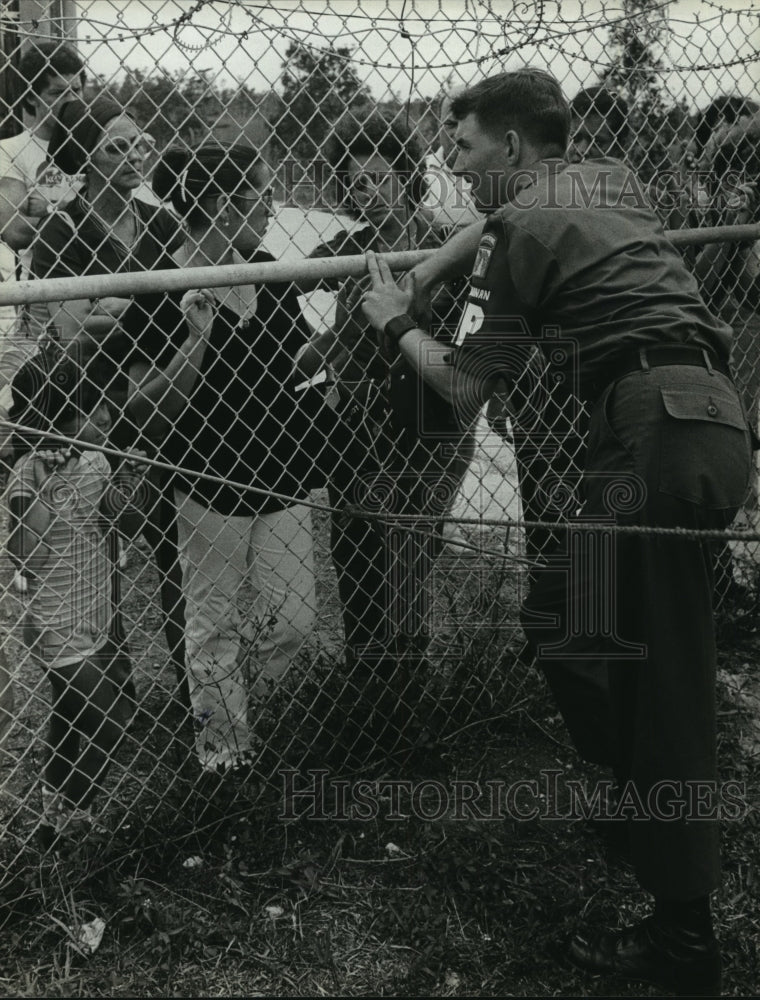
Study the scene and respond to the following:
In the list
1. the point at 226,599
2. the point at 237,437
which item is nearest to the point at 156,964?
the point at 226,599

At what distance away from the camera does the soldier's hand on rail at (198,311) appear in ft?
8.42

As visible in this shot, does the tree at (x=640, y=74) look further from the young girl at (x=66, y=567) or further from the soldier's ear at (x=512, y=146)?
the young girl at (x=66, y=567)

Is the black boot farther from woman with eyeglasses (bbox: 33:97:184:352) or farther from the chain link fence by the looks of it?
woman with eyeglasses (bbox: 33:97:184:352)

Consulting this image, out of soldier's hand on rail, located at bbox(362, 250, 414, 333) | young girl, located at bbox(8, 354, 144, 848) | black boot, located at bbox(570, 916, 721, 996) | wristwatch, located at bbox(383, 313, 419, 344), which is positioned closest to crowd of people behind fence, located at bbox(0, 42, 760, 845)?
young girl, located at bbox(8, 354, 144, 848)

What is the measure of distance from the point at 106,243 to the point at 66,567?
3.12 feet

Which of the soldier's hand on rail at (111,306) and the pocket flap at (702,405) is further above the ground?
Result: the pocket flap at (702,405)

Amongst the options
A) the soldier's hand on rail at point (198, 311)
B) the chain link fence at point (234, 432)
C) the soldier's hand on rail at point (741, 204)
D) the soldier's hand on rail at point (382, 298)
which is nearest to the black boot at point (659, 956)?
the chain link fence at point (234, 432)

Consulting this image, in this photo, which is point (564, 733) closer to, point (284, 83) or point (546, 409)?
point (546, 409)

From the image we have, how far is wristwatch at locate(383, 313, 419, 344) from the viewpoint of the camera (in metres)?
2.40

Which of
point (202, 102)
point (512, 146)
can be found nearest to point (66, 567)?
point (202, 102)

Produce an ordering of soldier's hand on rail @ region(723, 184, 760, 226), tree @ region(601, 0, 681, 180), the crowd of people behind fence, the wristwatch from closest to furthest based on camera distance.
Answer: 1. the wristwatch
2. the crowd of people behind fence
3. tree @ region(601, 0, 681, 180)
4. soldier's hand on rail @ region(723, 184, 760, 226)

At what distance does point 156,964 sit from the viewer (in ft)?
7.42

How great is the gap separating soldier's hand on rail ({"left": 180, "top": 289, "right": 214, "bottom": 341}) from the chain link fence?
16 millimetres

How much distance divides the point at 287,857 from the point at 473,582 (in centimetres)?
178
